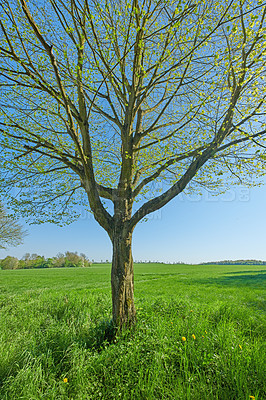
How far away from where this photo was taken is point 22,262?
63.6 metres

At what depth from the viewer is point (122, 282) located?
386 cm

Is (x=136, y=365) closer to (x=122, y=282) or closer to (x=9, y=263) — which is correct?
(x=122, y=282)

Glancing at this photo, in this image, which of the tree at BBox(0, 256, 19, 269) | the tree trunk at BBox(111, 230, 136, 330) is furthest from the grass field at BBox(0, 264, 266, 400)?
the tree at BBox(0, 256, 19, 269)

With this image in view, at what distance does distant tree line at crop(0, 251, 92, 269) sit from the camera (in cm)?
5806

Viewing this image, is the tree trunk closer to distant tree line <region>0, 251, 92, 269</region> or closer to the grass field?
the grass field

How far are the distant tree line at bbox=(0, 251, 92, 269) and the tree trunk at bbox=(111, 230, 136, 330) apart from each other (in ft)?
216

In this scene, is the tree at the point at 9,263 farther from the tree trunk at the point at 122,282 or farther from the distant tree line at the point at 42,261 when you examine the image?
the tree trunk at the point at 122,282

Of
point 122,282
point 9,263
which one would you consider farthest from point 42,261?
point 122,282

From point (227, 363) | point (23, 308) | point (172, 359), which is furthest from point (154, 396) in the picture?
point (23, 308)

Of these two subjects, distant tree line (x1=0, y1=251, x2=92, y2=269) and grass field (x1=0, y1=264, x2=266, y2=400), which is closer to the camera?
grass field (x1=0, y1=264, x2=266, y2=400)

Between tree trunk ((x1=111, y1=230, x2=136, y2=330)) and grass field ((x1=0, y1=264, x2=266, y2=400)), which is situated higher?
tree trunk ((x1=111, y1=230, x2=136, y2=330))

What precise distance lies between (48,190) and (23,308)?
12.5 feet

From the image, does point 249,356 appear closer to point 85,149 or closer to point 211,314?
point 211,314

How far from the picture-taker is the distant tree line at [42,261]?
58.1 metres
